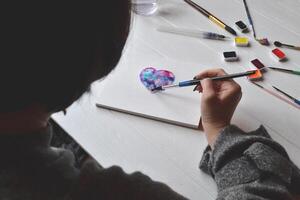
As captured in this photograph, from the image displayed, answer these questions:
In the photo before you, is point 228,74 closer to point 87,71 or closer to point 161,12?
point 161,12

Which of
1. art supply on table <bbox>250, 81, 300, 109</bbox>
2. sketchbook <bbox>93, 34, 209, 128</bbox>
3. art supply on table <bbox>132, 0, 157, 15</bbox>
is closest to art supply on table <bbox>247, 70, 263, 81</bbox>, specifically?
art supply on table <bbox>250, 81, 300, 109</bbox>

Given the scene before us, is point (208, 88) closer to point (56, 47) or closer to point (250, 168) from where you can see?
point (250, 168)

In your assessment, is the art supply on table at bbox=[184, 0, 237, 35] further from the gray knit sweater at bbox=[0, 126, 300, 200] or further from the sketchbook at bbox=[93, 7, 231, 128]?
the gray knit sweater at bbox=[0, 126, 300, 200]

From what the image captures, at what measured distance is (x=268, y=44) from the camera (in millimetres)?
932

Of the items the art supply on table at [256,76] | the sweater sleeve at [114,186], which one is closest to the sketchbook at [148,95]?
the art supply on table at [256,76]

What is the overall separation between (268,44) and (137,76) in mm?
309

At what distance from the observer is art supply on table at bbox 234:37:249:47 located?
0.92 m

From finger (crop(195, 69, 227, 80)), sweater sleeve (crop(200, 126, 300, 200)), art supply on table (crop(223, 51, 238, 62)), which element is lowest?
sweater sleeve (crop(200, 126, 300, 200))

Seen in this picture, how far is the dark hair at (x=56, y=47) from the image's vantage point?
44 centimetres

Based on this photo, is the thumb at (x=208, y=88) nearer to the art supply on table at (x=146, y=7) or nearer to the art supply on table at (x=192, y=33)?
the art supply on table at (x=192, y=33)

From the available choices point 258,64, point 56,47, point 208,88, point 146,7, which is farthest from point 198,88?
point 56,47

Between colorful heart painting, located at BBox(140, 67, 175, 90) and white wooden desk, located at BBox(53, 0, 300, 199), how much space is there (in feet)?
0.17

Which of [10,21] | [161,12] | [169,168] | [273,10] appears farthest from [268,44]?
[10,21]

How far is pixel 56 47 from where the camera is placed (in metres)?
0.48
